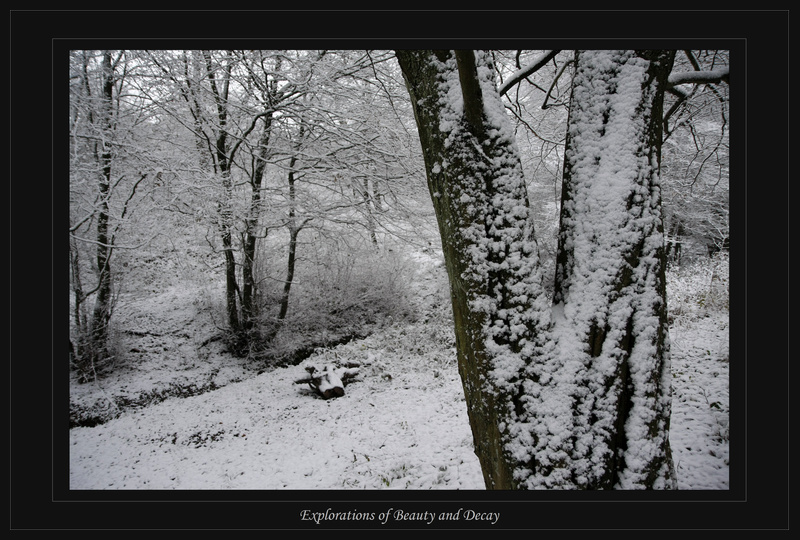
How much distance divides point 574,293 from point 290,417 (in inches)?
169

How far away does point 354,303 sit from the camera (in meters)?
8.06

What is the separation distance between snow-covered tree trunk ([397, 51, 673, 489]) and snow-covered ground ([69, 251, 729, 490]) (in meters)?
1.20

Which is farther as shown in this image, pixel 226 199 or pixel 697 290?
pixel 226 199

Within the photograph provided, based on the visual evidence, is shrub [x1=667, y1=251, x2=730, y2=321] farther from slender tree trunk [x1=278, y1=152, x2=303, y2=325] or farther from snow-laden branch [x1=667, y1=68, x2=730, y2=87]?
slender tree trunk [x1=278, y1=152, x2=303, y2=325]

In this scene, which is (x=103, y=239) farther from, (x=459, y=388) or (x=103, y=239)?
(x=459, y=388)

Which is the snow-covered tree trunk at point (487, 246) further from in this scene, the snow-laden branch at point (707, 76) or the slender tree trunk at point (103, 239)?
the slender tree trunk at point (103, 239)

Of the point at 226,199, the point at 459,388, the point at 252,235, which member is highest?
→ the point at 226,199

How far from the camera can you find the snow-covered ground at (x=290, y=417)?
2.85 meters

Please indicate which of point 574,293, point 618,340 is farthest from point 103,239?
point 618,340

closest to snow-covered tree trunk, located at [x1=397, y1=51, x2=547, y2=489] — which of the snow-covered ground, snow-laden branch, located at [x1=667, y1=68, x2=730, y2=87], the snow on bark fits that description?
the snow on bark

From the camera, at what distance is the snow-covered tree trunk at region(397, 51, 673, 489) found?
1.27 metres
